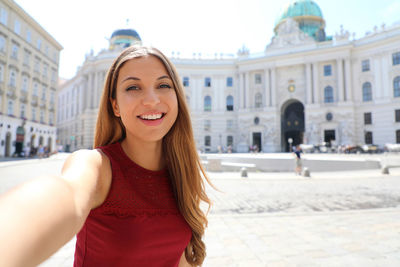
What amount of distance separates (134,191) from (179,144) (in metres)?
0.50

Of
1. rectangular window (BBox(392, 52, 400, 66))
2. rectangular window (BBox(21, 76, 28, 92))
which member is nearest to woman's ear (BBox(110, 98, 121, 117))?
rectangular window (BBox(21, 76, 28, 92))

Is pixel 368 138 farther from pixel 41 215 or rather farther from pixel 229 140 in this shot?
pixel 41 215

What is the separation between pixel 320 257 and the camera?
3.36m

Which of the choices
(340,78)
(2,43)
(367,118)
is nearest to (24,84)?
(2,43)

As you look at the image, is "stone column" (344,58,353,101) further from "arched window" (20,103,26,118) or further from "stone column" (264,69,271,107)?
"arched window" (20,103,26,118)

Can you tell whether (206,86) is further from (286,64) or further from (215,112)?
(286,64)

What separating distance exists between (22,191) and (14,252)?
16 cm

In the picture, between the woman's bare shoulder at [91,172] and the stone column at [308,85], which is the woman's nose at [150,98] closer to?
the woman's bare shoulder at [91,172]

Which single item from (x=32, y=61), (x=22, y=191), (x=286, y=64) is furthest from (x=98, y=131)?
(x=286, y=64)

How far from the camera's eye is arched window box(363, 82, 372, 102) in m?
36.6

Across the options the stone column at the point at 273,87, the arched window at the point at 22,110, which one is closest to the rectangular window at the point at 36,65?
the arched window at the point at 22,110

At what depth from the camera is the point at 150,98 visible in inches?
48.0

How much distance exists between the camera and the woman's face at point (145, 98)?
1221mm

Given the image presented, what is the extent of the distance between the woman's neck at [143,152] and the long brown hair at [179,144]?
0.10m
